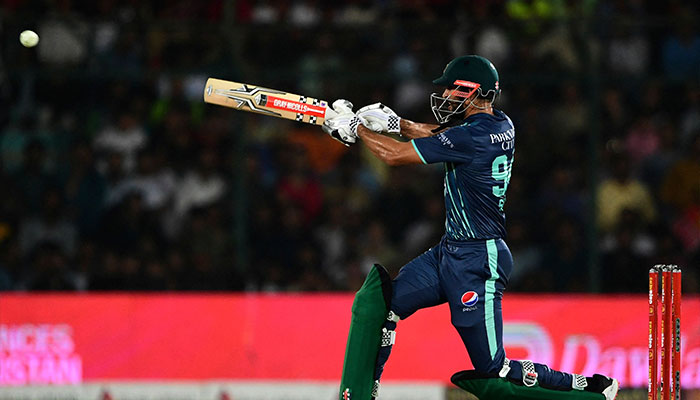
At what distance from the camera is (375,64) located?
1022 centimetres

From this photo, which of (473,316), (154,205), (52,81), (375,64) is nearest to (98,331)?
(154,205)

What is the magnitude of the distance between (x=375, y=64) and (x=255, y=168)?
1.41 m

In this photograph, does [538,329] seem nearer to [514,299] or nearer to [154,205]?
[514,299]

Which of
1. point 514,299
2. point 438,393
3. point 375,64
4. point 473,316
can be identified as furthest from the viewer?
point 375,64

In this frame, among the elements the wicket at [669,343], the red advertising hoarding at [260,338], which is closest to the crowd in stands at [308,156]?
the red advertising hoarding at [260,338]

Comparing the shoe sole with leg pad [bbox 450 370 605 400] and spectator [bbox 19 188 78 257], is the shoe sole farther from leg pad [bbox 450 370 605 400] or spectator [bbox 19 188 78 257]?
spectator [bbox 19 188 78 257]

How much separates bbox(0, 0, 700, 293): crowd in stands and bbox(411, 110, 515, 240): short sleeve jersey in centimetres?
382

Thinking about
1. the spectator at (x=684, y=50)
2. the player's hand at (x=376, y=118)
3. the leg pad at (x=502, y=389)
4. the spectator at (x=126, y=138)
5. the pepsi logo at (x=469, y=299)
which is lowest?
the leg pad at (x=502, y=389)

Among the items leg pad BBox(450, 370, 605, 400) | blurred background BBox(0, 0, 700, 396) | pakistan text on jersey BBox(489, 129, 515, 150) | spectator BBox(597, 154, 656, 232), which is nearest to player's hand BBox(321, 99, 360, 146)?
pakistan text on jersey BBox(489, 129, 515, 150)

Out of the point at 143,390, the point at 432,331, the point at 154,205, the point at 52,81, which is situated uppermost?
the point at 52,81

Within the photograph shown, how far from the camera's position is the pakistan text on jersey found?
6230mm

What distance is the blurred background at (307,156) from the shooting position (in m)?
9.98

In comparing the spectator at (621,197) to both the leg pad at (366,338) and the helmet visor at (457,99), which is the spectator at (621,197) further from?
the leg pad at (366,338)

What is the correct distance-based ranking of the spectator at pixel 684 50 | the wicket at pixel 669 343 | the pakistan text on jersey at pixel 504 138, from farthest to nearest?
the spectator at pixel 684 50 < the pakistan text on jersey at pixel 504 138 < the wicket at pixel 669 343
